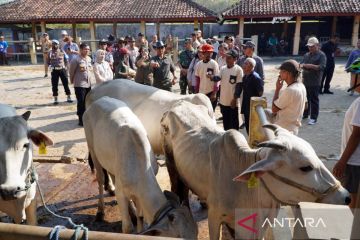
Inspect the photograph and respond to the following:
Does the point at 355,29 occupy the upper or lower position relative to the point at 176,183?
upper

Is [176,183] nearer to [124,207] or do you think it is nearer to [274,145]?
[124,207]

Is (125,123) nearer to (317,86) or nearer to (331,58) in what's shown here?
(317,86)

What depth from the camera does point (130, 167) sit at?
340 centimetres

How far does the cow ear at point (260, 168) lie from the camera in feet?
8.59

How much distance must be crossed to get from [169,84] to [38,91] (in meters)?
6.95

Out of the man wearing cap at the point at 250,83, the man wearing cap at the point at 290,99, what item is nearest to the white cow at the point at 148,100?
the man wearing cap at the point at 290,99

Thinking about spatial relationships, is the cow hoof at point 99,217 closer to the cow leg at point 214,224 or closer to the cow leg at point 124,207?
the cow leg at point 124,207

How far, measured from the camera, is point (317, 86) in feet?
25.5

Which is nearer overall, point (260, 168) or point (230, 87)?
point (260, 168)


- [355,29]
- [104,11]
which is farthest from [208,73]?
[355,29]

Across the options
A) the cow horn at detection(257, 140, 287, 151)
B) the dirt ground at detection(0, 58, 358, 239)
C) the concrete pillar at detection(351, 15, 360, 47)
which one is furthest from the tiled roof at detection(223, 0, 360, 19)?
the cow horn at detection(257, 140, 287, 151)

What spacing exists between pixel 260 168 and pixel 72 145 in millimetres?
4915

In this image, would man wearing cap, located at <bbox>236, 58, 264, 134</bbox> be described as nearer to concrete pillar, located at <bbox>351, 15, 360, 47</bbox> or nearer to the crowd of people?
the crowd of people

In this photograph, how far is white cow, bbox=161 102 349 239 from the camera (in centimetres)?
264
